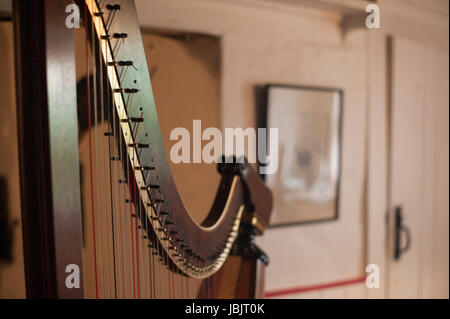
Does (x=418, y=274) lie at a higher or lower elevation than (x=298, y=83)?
lower

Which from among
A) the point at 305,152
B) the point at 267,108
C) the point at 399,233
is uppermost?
the point at 267,108

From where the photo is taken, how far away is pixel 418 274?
96.2 inches

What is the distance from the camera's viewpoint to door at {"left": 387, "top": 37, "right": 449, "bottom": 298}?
7.51 feet

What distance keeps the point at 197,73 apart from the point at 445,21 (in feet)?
4.76

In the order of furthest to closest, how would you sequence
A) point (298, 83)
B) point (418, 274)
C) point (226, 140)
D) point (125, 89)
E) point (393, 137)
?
1. point (418, 274)
2. point (393, 137)
3. point (298, 83)
4. point (226, 140)
5. point (125, 89)

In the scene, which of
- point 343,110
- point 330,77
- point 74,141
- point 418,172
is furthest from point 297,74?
point 74,141

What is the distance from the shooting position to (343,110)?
214 cm

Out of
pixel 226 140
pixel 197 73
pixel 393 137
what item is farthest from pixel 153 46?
pixel 393 137

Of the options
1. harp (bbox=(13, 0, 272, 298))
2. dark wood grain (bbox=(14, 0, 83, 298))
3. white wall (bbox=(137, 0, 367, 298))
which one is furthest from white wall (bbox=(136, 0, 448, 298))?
dark wood grain (bbox=(14, 0, 83, 298))

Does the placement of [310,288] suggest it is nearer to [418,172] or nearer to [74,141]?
[418,172]

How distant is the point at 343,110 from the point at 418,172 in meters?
0.64

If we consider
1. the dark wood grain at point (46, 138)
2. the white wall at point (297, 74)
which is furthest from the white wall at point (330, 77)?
the dark wood grain at point (46, 138)

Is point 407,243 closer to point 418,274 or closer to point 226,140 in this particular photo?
point 418,274

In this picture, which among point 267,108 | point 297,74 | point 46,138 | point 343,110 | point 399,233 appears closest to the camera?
point 46,138
